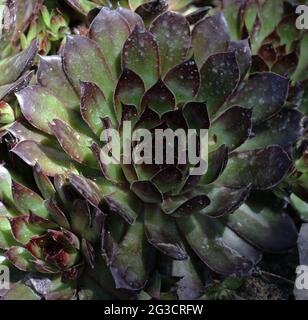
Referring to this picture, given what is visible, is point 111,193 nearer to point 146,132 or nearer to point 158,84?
point 146,132

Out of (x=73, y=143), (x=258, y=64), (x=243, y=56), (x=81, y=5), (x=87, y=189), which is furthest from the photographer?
(x=81, y=5)

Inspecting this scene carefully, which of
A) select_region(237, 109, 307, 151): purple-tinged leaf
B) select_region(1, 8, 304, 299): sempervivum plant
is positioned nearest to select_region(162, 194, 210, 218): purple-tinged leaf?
select_region(1, 8, 304, 299): sempervivum plant

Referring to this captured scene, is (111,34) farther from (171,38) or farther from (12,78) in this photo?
(12,78)

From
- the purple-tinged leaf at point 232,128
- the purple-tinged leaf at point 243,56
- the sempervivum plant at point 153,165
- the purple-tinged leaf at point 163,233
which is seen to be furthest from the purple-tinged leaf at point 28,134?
the purple-tinged leaf at point 243,56

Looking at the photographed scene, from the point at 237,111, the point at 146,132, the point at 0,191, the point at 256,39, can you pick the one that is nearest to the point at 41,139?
the point at 0,191

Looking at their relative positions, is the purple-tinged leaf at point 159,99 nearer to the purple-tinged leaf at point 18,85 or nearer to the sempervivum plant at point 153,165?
the sempervivum plant at point 153,165

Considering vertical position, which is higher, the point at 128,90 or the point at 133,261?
the point at 128,90

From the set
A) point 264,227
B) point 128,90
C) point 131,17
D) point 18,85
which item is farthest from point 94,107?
point 264,227
